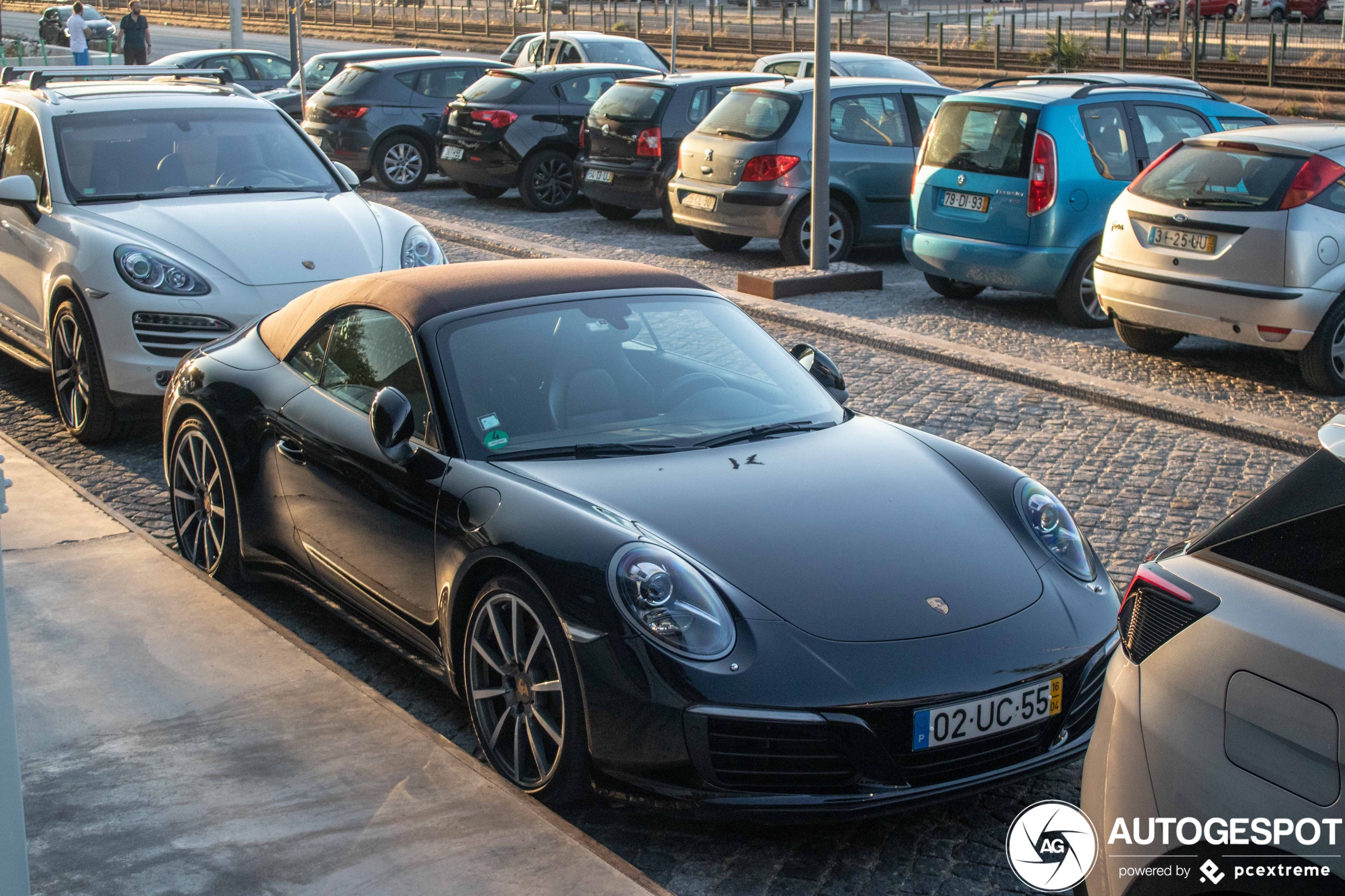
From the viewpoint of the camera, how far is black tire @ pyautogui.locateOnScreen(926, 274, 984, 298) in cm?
1185

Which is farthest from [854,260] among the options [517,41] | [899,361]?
[517,41]

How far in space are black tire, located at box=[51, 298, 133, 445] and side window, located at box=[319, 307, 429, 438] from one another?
2847 mm

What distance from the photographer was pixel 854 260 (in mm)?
13891

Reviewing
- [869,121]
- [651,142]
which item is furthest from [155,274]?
[651,142]

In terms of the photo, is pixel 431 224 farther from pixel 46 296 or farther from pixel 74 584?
pixel 74 584

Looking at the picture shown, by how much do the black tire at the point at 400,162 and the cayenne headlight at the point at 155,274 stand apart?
11.9m

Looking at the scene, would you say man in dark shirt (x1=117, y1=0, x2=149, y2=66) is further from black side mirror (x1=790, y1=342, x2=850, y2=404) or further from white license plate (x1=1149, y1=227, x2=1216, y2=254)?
black side mirror (x1=790, y1=342, x2=850, y2=404)

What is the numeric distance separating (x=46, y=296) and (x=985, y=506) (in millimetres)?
5624

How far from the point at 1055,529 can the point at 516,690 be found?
1643 millimetres

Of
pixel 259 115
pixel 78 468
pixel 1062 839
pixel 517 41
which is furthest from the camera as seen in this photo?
pixel 517 41

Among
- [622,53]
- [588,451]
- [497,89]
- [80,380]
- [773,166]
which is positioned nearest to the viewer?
[588,451]

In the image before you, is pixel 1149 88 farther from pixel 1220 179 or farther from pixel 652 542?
pixel 652 542

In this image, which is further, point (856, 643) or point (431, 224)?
point (431, 224)

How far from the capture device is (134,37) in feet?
108
